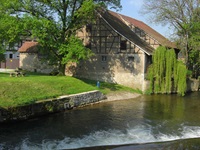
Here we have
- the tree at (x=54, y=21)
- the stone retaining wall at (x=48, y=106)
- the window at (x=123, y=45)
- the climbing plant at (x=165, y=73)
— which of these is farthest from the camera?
the window at (x=123, y=45)

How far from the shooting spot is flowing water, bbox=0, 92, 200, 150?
1201 centimetres

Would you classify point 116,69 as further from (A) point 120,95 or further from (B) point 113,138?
(B) point 113,138

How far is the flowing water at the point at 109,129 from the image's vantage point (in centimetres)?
1201

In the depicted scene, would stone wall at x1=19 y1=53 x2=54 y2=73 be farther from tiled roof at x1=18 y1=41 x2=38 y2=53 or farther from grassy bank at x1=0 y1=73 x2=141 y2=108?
grassy bank at x1=0 y1=73 x2=141 y2=108

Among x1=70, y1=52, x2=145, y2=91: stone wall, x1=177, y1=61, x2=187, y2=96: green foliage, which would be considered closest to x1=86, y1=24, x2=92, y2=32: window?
x1=70, y1=52, x2=145, y2=91: stone wall

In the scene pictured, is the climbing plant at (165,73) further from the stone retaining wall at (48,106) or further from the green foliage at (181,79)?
the stone retaining wall at (48,106)

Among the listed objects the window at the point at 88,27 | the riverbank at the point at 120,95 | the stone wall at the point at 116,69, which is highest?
the window at the point at 88,27

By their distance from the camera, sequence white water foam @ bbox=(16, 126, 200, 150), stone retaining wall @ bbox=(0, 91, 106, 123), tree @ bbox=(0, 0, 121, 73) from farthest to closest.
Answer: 1. tree @ bbox=(0, 0, 121, 73)
2. stone retaining wall @ bbox=(0, 91, 106, 123)
3. white water foam @ bbox=(16, 126, 200, 150)

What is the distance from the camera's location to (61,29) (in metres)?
24.3

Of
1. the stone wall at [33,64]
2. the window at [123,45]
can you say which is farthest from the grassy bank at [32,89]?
the stone wall at [33,64]

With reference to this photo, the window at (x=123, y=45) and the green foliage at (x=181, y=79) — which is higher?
the window at (x=123, y=45)

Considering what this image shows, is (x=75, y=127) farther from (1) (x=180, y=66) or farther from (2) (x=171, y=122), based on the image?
(1) (x=180, y=66)

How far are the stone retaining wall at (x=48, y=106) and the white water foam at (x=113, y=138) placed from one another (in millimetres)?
3033

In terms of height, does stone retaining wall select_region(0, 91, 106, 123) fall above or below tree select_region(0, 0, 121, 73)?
below
